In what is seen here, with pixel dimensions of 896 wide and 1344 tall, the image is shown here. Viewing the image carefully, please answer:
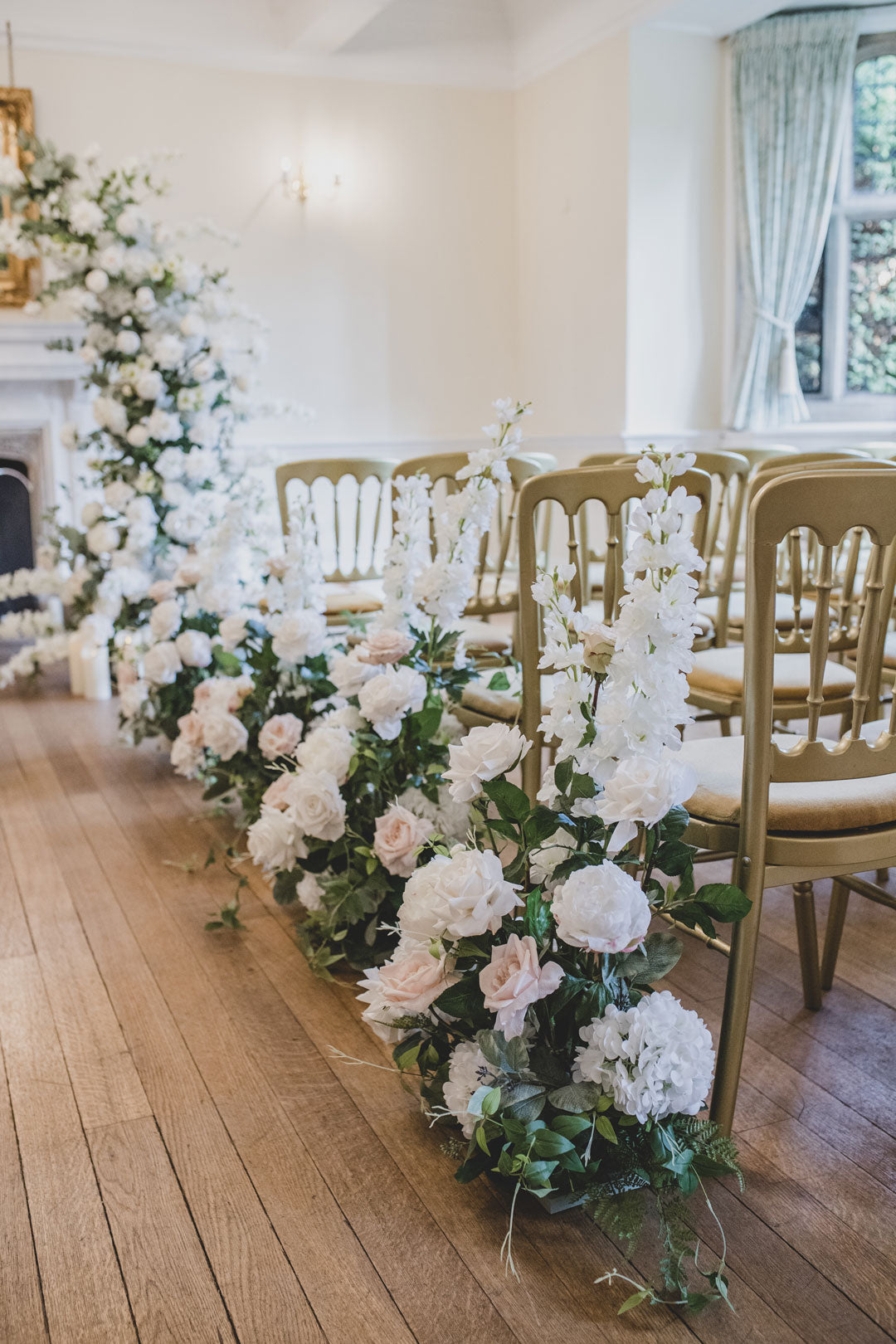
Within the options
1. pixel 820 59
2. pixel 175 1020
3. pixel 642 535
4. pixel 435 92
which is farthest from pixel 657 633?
pixel 435 92

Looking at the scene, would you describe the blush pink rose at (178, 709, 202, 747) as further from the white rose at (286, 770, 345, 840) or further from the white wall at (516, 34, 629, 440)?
the white wall at (516, 34, 629, 440)

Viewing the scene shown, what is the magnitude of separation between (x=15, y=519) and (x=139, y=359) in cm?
203

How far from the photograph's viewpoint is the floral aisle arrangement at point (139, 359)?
4.04 meters

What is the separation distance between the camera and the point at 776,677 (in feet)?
8.12

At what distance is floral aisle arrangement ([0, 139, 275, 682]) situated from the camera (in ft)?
13.3

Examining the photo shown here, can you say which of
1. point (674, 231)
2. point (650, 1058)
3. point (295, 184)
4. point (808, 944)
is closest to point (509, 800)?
point (650, 1058)

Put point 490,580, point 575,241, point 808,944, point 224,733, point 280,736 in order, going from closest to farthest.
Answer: point 808,944 → point 280,736 → point 224,733 → point 490,580 → point 575,241

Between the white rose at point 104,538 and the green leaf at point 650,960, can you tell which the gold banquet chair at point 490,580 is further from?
the green leaf at point 650,960

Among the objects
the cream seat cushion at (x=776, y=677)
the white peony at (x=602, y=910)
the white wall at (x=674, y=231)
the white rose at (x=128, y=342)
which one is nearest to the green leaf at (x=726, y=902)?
the white peony at (x=602, y=910)

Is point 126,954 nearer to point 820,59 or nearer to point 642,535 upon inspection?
point 642,535

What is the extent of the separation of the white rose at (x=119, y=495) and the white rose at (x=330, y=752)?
206cm

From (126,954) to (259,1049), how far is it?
55cm

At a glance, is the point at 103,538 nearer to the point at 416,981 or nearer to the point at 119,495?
the point at 119,495

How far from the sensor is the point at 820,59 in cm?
558
